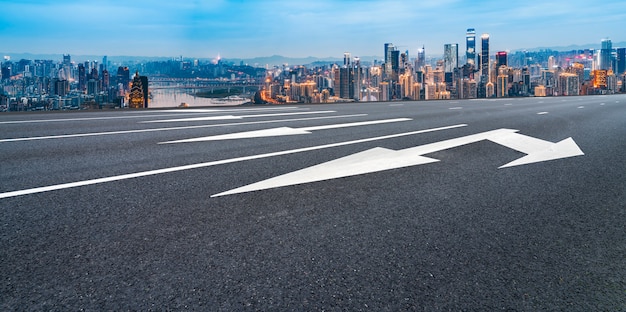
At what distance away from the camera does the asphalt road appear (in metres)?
1.81

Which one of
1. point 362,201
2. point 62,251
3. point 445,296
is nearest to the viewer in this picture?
point 445,296

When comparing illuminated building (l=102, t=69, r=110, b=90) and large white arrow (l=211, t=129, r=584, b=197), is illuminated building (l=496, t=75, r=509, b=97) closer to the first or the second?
Result: illuminated building (l=102, t=69, r=110, b=90)

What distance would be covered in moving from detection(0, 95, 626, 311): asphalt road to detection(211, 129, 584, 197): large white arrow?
0.05 meters

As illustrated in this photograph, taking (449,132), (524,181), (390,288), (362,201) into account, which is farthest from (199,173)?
(449,132)

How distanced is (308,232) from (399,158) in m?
2.79

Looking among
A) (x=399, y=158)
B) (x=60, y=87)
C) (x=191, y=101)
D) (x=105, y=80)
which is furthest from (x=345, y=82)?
(x=399, y=158)

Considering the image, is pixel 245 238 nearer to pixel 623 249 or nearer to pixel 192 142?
pixel 623 249

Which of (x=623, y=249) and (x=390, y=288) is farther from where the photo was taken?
(x=623, y=249)

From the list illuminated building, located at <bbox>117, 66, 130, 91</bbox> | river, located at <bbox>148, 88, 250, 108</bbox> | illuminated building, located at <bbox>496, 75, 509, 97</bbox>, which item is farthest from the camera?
illuminated building, located at <bbox>117, 66, 130, 91</bbox>

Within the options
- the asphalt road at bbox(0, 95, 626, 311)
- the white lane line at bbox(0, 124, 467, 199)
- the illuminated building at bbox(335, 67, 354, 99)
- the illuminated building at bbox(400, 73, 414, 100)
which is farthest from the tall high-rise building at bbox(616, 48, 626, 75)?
the asphalt road at bbox(0, 95, 626, 311)

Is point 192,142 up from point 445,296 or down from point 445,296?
up

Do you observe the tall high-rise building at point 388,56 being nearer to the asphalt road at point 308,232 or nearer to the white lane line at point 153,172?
the white lane line at point 153,172

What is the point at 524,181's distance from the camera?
4.02m

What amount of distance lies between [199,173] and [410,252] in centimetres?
258
